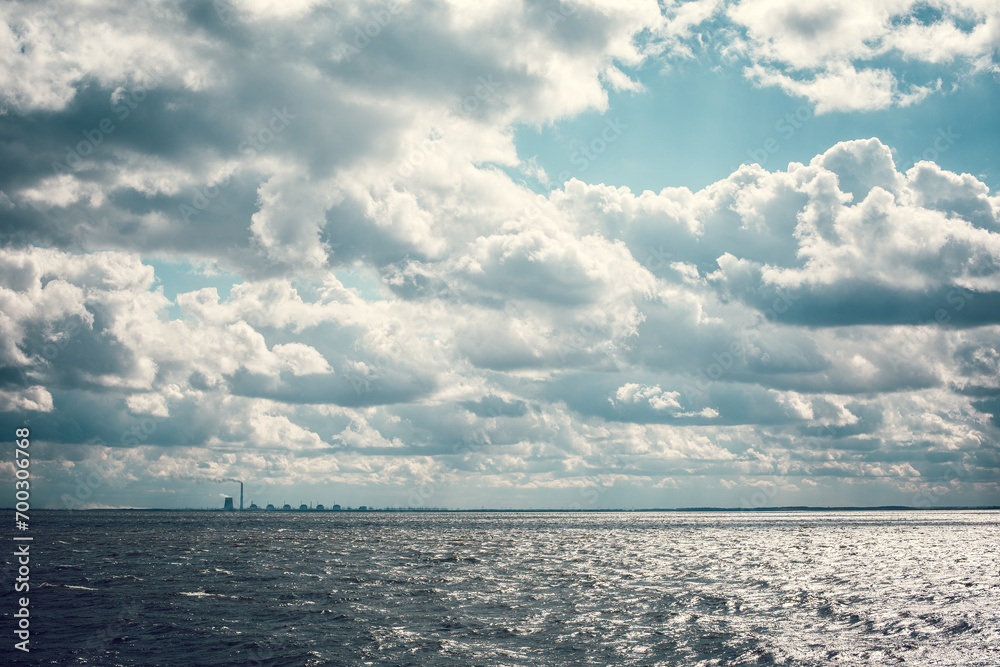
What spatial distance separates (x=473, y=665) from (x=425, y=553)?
69.2 m

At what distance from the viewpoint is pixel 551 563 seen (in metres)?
82.6

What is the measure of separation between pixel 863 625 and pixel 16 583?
207 ft

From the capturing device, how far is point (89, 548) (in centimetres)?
10712

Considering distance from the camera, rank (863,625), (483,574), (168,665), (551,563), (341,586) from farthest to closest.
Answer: (551,563), (483,574), (341,586), (863,625), (168,665)

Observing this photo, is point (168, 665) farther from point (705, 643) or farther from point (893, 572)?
point (893, 572)

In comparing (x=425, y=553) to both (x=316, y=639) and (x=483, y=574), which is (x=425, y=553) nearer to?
(x=483, y=574)

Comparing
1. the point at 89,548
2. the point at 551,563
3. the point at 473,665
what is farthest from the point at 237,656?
the point at 89,548

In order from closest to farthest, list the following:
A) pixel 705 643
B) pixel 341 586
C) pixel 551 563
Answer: pixel 705 643, pixel 341 586, pixel 551 563

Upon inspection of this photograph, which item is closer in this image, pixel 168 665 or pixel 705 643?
pixel 168 665

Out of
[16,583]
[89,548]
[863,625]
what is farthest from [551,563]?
[89,548]

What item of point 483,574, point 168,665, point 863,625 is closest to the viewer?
point 168,665

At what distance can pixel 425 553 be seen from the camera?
324 feet

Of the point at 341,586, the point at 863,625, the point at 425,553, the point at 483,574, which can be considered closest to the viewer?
the point at 863,625

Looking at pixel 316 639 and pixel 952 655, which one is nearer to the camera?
pixel 952 655
